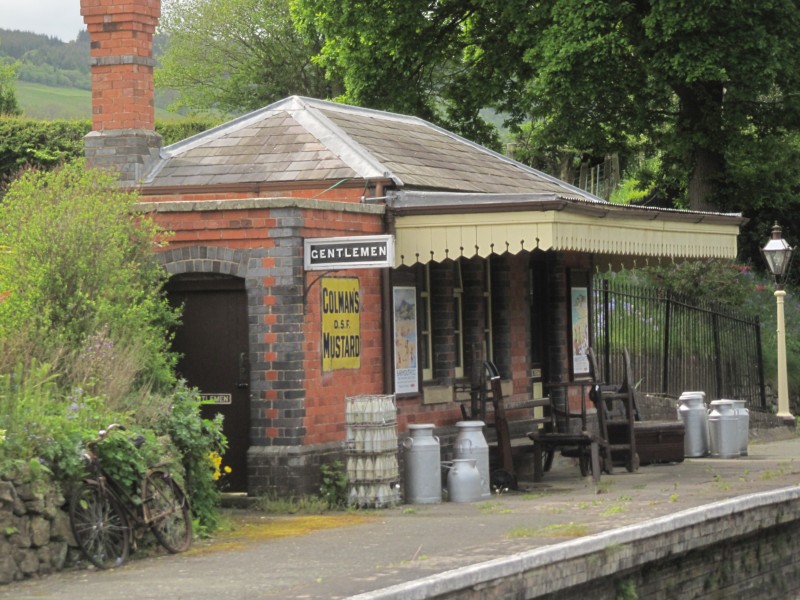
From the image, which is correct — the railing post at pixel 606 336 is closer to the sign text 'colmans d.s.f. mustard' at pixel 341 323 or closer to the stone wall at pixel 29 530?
the sign text 'colmans d.s.f. mustard' at pixel 341 323

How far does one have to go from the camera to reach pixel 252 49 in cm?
6016

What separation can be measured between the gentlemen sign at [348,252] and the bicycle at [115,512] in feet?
9.09

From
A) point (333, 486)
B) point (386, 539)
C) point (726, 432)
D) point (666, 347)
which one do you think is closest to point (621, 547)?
point (386, 539)

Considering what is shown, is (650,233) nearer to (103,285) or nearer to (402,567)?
(103,285)

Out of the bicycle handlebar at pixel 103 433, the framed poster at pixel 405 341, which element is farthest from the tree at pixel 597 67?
the bicycle handlebar at pixel 103 433

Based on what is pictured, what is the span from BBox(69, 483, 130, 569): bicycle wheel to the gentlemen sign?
136 inches

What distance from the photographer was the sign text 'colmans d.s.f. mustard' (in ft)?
43.1

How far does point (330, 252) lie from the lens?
1258 cm

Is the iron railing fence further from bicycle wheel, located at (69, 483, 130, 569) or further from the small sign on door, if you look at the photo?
bicycle wheel, located at (69, 483, 130, 569)

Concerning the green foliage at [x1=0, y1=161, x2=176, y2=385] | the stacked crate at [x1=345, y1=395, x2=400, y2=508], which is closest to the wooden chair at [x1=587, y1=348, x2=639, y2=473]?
the stacked crate at [x1=345, y1=395, x2=400, y2=508]

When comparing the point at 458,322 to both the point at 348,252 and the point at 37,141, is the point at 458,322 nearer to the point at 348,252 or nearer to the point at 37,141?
the point at 348,252

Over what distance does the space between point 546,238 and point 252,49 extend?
48.5 metres

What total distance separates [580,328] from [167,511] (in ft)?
29.5

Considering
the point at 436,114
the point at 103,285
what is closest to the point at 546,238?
the point at 103,285
